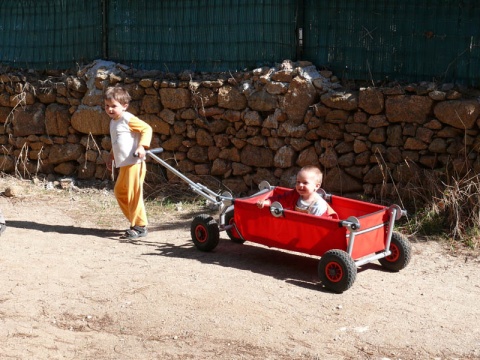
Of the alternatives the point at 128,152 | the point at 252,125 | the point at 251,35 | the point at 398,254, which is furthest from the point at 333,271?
the point at 251,35

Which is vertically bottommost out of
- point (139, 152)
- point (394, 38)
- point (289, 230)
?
point (289, 230)

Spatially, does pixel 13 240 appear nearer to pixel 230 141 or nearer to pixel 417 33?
pixel 230 141

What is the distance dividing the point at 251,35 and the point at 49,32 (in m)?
3.18

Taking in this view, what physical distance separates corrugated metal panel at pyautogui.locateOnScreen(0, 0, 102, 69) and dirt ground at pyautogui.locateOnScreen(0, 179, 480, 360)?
3.37 m

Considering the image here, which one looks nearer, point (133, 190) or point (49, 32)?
point (133, 190)

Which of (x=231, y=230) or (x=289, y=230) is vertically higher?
(x=289, y=230)

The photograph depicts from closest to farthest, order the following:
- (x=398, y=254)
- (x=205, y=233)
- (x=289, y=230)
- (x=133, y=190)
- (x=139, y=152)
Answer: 1. (x=289, y=230)
2. (x=398, y=254)
3. (x=205, y=233)
4. (x=139, y=152)
5. (x=133, y=190)

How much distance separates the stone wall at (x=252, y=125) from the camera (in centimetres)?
847

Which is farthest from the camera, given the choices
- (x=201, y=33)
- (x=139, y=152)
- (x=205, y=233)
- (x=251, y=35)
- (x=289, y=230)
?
(x=201, y=33)

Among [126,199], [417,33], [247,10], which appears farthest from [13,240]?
[417,33]

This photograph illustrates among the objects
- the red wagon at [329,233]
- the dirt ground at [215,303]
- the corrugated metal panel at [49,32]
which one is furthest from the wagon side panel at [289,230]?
the corrugated metal panel at [49,32]

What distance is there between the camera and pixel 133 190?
27.0 feet

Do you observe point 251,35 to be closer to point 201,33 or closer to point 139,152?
point 201,33

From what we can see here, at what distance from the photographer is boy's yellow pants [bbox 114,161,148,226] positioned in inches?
323
